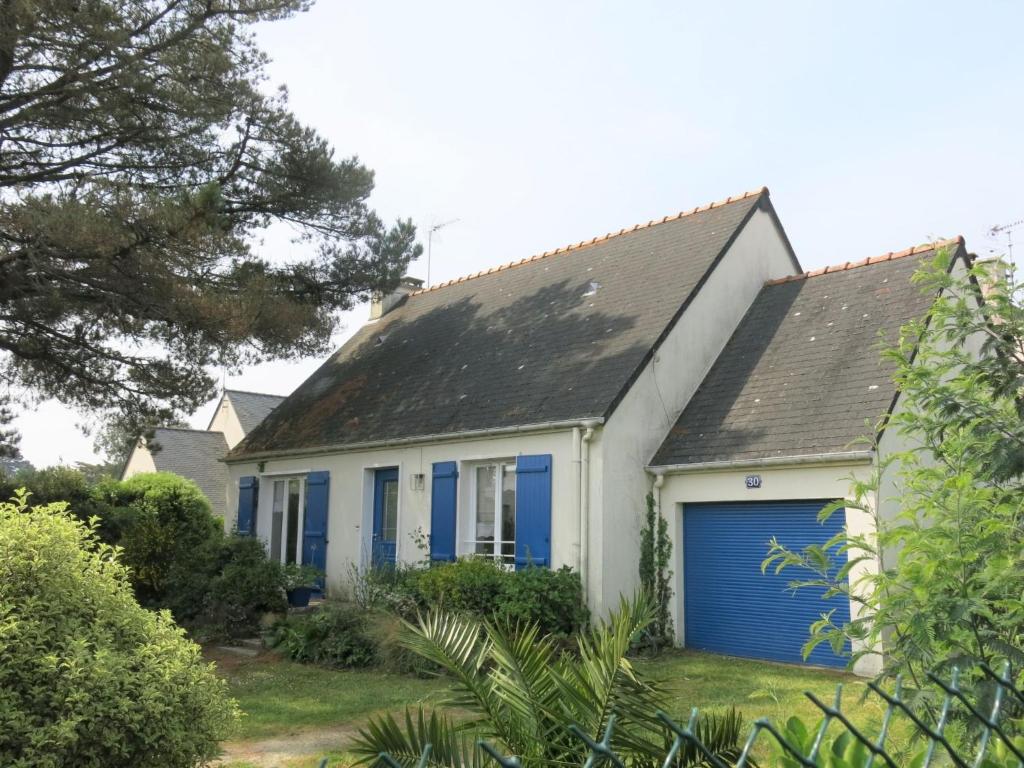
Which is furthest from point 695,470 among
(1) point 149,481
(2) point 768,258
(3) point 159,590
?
(1) point 149,481

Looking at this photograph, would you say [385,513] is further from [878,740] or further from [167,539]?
[878,740]

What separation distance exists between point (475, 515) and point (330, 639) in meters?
3.27

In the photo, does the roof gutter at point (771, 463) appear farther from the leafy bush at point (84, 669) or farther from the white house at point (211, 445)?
the white house at point (211, 445)

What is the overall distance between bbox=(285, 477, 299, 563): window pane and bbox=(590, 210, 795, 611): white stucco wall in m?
8.07

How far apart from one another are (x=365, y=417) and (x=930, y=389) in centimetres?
1324

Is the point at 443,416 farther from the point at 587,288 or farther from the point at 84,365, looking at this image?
the point at 84,365

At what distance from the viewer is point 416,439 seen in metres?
14.2

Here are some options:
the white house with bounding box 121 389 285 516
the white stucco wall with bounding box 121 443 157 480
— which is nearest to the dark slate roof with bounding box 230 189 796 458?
the white house with bounding box 121 389 285 516

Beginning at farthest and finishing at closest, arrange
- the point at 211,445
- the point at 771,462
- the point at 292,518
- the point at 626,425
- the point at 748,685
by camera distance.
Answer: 1. the point at 211,445
2. the point at 292,518
3. the point at 626,425
4. the point at 771,462
5. the point at 748,685

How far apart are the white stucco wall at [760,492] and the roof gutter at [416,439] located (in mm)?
1681

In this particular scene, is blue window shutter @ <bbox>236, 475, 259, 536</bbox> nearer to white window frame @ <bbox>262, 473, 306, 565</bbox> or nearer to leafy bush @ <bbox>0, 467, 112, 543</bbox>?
white window frame @ <bbox>262, 473, 306, 565</bbox>

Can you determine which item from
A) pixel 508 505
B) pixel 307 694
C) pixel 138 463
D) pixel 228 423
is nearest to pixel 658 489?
pixel 508 505

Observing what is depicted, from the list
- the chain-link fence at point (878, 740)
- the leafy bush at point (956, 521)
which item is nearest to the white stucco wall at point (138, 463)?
the leafy bush at point (956, 521)

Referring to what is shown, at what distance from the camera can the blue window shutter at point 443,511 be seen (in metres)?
13.6
